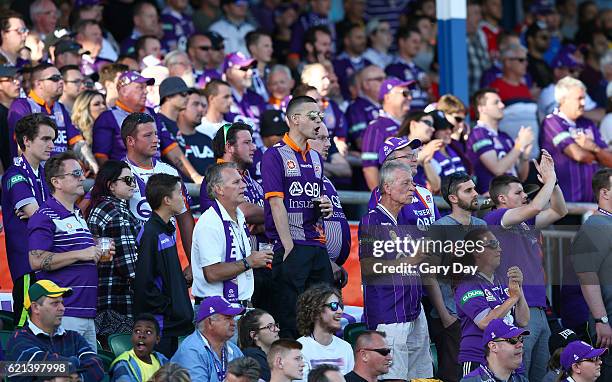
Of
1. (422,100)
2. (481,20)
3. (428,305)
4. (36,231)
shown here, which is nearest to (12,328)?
(36,231)

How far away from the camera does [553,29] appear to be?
1961 cm

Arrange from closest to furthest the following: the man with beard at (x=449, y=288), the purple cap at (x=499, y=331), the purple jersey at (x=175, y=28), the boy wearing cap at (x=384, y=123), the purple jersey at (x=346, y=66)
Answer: the purple cap at (x=499, y=331) → the man with beard at (x=449, y=288) → the boy wearing cap at (x=384, y=123) → the purple jersey at (x=175, y=28) → the purple jersey at (x=346, y=66)

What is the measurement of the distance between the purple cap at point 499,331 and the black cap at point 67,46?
17.5ft

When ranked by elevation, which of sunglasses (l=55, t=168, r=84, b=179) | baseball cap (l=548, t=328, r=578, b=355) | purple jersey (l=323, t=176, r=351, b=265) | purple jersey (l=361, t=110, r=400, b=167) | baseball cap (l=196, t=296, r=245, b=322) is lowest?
baseball cap (l=548, t=328, r=578, b=355)

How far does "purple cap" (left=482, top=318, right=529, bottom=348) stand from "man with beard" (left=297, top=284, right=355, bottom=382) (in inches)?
38.8

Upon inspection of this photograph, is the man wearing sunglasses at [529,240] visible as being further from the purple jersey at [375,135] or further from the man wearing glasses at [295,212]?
the purple jersey at [375,135]

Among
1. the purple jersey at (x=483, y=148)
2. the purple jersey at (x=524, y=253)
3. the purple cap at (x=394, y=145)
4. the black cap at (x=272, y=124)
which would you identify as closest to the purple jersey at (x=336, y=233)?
the purple cap at (x=394, y=145)

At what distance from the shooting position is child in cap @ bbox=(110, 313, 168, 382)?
9.59 meters

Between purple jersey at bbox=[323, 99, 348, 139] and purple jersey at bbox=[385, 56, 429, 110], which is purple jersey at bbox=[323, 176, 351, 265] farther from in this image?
purple jersey at bbox=[385, 56, 429, 110]

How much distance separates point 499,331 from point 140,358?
2571mm

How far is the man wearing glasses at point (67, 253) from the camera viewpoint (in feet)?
33.0

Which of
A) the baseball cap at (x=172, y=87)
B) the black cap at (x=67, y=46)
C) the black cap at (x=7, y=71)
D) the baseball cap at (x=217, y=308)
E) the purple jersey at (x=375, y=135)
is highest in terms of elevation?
the black cap at (x=67, y=46)

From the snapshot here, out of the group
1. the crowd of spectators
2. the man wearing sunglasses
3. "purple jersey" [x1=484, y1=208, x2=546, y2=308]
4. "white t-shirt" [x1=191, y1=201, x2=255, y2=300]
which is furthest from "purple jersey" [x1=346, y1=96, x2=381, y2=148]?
"white t-shirt" [x1=191, y1=201, x2=255, y2=300]

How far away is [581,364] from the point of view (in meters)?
10.9
